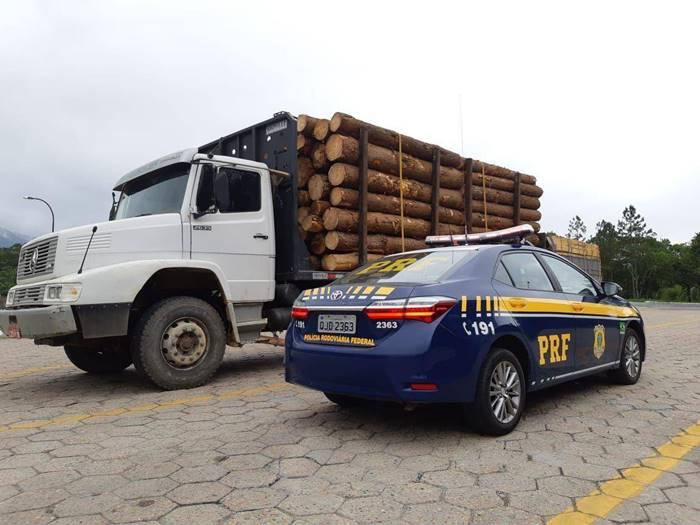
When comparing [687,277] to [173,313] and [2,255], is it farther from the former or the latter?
[2,255]

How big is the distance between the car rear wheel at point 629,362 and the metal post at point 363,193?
3.26 meters

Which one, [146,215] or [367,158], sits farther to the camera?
[367,158]

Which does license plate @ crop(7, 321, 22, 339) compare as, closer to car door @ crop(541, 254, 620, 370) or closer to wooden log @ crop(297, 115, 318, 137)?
wooden log @ crop(297, 115, 318, 137)

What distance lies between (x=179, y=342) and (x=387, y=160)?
3.67 metres

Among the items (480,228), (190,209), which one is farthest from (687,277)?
(190,209)

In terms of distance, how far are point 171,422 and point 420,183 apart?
5054 millimetres

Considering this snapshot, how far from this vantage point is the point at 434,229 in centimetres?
809

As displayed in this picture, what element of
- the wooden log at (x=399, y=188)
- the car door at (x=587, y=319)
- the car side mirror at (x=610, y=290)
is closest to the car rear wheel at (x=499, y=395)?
the car door at (x=587, y=319)

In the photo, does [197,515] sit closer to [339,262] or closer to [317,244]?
[339,262]

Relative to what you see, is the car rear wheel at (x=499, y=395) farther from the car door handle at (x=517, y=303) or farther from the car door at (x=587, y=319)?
the car door at (x=587, y=319)

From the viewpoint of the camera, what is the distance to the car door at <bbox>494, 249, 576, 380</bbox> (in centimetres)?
411

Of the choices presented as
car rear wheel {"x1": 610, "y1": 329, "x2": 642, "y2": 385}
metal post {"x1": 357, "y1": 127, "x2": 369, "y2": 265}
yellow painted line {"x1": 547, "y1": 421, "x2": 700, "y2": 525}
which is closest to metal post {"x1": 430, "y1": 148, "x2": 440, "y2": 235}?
metal post {"x1": 357, "y1": 127, "x2": 369, "y2": 265}

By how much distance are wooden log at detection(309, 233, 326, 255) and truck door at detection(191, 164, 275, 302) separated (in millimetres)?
558

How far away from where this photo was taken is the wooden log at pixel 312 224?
269 inches
